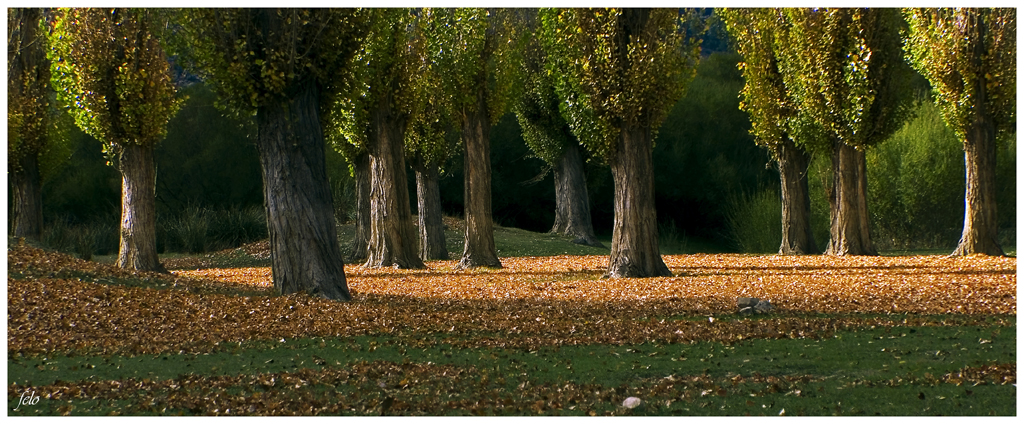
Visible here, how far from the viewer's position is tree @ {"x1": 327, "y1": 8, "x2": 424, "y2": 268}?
1928cm

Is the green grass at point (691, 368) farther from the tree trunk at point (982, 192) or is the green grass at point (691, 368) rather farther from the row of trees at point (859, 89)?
the row of trees at point (859, 89)

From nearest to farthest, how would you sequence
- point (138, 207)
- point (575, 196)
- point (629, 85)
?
point (629, 85) → point (138, 207) → point (575, 196)

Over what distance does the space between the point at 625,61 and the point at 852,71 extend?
780 centimetres

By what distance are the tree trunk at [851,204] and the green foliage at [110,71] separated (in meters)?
16.1

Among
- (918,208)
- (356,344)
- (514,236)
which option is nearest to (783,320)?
(356,344)

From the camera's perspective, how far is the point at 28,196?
80.1 ft

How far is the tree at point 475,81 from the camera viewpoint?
63.8ft

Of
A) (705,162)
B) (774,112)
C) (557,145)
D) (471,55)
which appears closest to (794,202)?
(774,112)

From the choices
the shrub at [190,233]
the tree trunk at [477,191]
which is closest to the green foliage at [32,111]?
the shrub at [190,233]

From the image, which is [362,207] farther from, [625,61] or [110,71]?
[625,61]

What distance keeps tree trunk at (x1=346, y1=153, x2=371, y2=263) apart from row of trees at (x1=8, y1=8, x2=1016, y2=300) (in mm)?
58

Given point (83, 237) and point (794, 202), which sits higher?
point (794, 202)

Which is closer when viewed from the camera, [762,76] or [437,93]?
[437,93]

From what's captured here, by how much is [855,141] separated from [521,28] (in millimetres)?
8979
